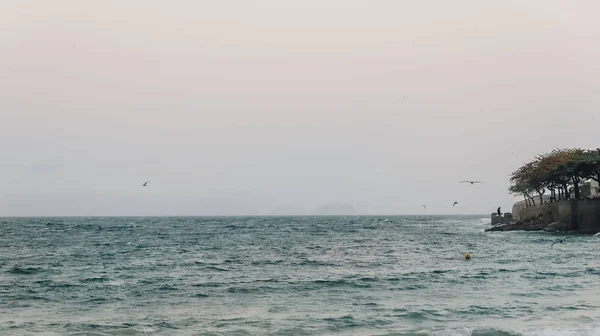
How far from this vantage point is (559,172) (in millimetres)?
72938

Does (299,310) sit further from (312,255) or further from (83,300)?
(312,255)

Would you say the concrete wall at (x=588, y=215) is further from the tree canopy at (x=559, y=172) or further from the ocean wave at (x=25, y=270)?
the ocean wave at (x=25, y=270)

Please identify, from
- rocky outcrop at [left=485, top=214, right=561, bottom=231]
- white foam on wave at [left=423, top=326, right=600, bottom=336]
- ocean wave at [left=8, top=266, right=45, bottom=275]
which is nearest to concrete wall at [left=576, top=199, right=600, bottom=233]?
rocky outcrop at [left=485, top=214, right=561, bottom=231]

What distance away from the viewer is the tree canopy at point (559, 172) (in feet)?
226

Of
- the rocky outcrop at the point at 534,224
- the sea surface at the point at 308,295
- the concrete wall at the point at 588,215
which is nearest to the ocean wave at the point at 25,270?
the sea surface at the point at 308,295

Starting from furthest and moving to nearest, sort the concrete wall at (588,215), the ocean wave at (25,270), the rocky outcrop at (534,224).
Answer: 1. the rocky outcrop at (534,224)
2. the concrete wall at (588,215)
3. the ocean wave at (25,270)

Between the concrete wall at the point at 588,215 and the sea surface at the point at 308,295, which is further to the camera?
the concrete wall at the point at 588,215

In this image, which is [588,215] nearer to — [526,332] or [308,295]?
[308,295]

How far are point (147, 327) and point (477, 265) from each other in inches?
926

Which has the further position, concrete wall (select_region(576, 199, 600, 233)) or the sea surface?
concrete wall (select_region(576, 199, 600, 233))

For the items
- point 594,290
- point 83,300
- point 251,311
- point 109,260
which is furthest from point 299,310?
point 109,260

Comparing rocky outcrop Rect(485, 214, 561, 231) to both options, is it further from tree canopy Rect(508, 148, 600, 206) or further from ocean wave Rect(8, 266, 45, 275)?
ocean wave Rect(8, 266, 45, 275)

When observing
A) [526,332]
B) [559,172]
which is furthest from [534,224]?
[526,332]

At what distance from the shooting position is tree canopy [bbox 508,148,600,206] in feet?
226
